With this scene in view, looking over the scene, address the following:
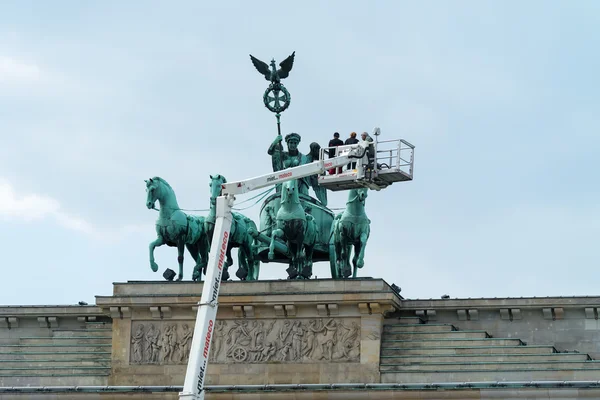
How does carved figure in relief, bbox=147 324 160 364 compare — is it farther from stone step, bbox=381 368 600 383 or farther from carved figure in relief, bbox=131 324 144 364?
stone step, bbox=381 368 600 383

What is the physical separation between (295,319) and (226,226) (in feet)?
52.1

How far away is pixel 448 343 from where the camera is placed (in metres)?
49.3

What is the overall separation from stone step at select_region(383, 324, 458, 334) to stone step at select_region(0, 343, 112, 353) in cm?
849

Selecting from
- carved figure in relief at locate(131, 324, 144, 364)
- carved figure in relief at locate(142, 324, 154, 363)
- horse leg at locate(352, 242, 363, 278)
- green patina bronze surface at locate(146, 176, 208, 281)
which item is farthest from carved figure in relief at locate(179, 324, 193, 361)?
horse leg at locate(352, 242, 363, 278)

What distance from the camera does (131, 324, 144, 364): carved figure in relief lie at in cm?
5116

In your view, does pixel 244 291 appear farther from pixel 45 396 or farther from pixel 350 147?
pixel 350 147

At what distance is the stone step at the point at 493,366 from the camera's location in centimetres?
4769

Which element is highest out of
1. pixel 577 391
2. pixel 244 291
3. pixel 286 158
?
pixel 286 158

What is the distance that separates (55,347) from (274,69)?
37.8 ft

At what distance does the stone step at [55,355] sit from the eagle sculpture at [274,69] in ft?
35.3

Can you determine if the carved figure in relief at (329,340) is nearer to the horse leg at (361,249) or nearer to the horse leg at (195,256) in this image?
the horse leg at (361,249)

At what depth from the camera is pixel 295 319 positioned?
5041 cm

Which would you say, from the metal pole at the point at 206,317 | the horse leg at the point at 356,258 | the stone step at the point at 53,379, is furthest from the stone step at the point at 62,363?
the metal pole at the point at 206,317

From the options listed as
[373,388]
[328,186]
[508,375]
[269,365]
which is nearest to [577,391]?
[508,375]
